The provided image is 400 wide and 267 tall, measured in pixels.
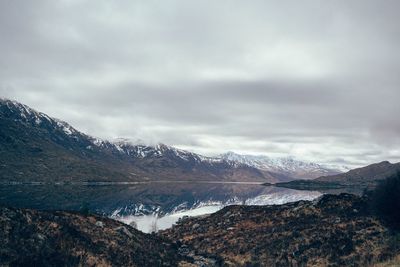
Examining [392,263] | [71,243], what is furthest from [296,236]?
[71,243]

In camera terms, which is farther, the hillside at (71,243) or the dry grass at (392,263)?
the hillside at (71,243)

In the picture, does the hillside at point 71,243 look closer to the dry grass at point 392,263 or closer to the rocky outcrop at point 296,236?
the rocky outcrop at point 296,236

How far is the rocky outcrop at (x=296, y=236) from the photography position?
147 ft

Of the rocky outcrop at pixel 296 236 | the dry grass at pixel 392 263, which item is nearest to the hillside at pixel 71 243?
the rocky outcrop at pixel 296 236

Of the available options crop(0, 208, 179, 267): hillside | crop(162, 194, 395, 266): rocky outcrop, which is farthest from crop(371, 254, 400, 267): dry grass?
crop(0, 208, 179, 267): hillside

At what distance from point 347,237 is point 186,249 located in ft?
75.0

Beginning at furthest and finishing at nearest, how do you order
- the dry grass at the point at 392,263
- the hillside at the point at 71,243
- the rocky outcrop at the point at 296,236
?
the rocky outcrop at the point at 296,236, the hillside at the point at 71,243, the dry grass at the point at 392,263

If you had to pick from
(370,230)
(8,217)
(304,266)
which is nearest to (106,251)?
(8,217)

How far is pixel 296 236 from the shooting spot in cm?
5316

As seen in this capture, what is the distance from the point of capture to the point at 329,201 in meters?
72.6

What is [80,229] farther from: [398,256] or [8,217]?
[398,256]

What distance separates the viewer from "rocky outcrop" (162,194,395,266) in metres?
44.8

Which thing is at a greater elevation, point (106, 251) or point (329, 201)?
point (329, 201)

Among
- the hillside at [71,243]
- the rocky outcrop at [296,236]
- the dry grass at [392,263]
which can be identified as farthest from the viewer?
the rocky outcrop at [296,236]
